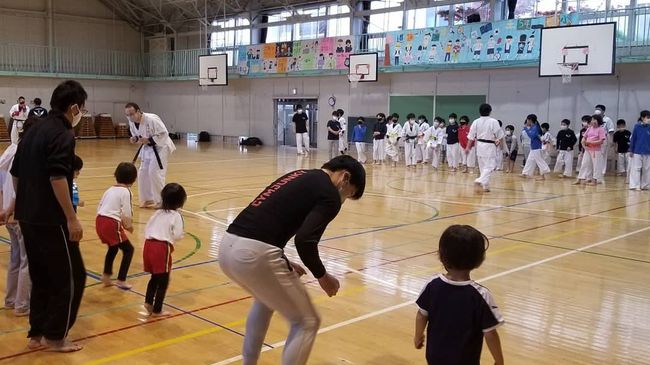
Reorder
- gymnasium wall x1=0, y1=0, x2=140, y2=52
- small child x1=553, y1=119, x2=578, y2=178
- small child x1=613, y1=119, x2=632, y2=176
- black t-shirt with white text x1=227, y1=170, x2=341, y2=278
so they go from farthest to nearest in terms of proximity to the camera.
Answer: gymnasium wall x1=0, y1=0, x2=140, y2=52
small child x1=553, y1=119, x2=578, y2=178
small child x1=613, y1=119, x2=632, y2=176
black t-shirt with white text x1=227, y1=170, x2=341, y2=278

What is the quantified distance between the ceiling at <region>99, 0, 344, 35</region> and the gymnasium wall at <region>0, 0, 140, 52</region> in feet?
2.01

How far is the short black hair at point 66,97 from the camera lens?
3998 millimetres

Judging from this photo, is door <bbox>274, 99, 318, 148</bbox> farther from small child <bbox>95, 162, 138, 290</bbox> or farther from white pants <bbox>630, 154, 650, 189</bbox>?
small child <bbox>95, 162, 138, 290</bbox>

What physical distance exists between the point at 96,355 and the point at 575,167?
17627mm

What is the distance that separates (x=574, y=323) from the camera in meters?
5.00

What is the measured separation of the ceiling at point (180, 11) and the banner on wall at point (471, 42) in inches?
290

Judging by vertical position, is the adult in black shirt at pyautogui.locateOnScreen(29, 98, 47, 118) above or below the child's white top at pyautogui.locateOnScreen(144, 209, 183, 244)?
above

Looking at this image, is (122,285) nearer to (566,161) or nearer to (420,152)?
(566,161)

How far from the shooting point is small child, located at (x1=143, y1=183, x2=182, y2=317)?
4926 mm

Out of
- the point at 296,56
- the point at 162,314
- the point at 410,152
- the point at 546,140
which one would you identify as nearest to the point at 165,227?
the point at 162,314

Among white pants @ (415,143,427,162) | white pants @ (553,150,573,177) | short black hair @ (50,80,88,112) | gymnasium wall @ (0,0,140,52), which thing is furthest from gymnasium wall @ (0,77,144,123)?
short black hair @ (50,80,88,112)

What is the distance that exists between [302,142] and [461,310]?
842 inches

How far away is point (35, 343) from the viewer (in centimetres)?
426

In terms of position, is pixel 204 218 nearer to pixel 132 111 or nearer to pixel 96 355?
pixel 132 111
